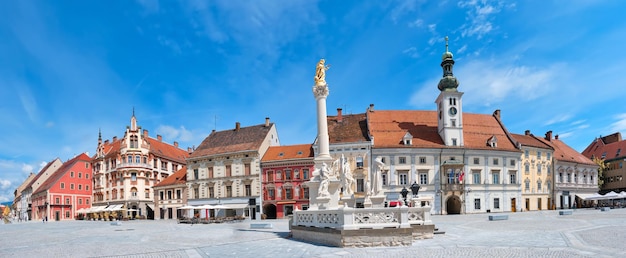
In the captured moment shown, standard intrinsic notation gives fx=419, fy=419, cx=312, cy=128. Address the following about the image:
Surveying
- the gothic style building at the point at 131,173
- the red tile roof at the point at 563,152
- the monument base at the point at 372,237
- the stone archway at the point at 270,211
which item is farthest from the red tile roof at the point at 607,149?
the gothic style building at the point at 131,173

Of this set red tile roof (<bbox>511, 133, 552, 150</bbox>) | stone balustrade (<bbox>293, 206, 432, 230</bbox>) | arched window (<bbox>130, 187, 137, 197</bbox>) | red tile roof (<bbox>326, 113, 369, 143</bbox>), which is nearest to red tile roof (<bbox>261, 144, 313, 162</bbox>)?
red tile roof (<bbox>326, 113, 369, 143</bbox>)

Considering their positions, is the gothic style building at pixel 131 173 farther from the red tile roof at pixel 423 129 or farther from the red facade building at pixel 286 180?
the red tile roof at pixel 423 129

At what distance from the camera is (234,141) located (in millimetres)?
48469

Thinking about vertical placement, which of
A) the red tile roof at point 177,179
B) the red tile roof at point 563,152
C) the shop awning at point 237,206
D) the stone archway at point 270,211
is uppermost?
the red tile roof at point 563,152

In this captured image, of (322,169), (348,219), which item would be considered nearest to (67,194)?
(322,169)

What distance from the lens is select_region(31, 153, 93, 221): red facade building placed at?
193 feet

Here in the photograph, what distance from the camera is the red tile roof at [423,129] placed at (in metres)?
42.3

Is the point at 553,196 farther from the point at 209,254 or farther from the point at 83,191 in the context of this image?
the point at 83,191

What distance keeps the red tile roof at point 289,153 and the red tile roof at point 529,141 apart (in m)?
23.3

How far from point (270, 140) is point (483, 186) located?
23.5 metres

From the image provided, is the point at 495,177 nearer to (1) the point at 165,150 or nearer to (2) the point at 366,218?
(2) the point at 366,218

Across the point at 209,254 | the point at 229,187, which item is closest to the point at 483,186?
the point at 229,187

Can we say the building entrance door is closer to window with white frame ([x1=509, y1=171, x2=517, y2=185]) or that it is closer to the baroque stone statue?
window with white frame ([x1=509, y1=171, x2=517, y2=185])

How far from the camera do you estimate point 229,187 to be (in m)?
46.2
